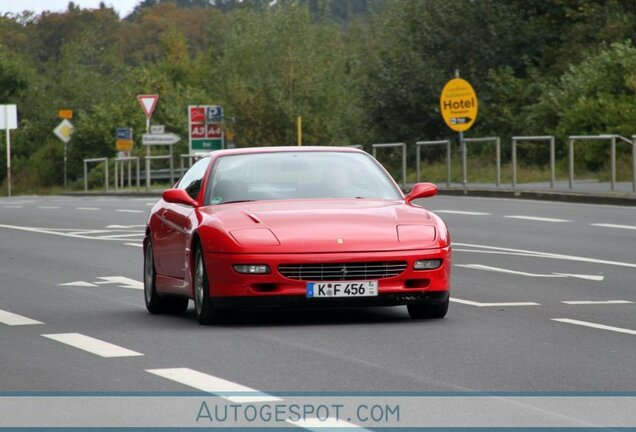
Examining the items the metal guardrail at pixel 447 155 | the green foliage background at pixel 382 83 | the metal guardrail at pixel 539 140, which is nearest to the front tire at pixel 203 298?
the green foliage background at pixel 382 83

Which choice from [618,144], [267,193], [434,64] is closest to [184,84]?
[434,64]

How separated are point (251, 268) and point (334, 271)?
1.84 ft

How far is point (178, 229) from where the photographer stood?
1354 centimetres

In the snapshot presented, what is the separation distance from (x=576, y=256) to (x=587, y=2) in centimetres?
3648

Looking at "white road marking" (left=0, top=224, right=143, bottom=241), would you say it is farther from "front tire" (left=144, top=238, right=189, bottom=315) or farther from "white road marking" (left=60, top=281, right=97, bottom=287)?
"front tire" (left=144, top=238, right=189, bottom=315)

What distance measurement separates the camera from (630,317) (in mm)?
13078

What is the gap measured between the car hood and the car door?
0.45 m

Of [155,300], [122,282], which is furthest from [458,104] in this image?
[155,300]

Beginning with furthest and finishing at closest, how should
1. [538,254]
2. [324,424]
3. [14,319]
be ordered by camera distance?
[538,254], [14,319], [324,424]

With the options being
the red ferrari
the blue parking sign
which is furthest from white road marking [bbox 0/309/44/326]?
the blue parking sign

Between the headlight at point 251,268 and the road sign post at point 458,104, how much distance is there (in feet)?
103

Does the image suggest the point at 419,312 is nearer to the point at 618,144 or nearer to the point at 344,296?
the point at 344,296

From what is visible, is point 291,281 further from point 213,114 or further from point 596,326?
point 213,114

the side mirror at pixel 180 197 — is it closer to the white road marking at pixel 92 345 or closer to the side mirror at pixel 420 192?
the side mirror at pixel 420 192
